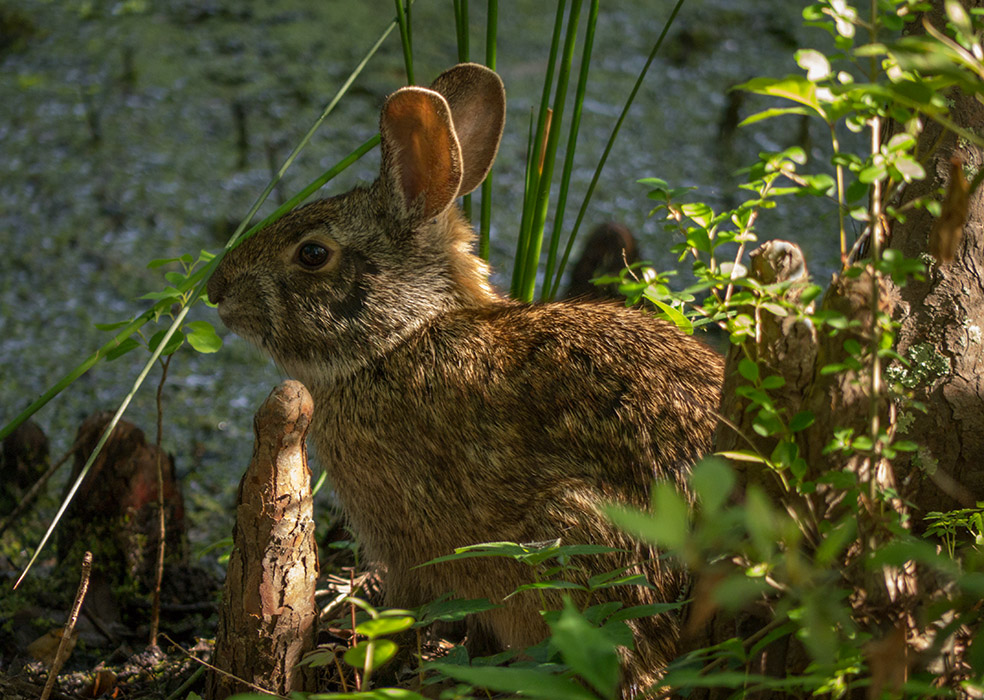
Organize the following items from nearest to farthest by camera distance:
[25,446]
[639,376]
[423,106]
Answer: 1. [639,376]
2. [423,106]
3. [25,446]

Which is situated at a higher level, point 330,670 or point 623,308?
point 623,308

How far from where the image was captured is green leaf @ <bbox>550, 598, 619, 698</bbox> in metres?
1.05

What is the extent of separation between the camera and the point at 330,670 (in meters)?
2.42

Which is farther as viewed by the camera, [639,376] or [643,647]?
[639,376]

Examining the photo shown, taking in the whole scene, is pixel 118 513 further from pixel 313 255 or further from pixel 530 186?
pixel 530 186

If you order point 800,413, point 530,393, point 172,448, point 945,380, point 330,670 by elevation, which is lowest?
point 172,448

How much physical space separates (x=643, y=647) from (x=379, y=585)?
1.03 metres

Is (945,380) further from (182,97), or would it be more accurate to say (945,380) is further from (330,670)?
(182,97)

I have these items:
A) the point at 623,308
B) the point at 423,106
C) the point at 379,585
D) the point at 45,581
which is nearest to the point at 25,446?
the point at 45,581

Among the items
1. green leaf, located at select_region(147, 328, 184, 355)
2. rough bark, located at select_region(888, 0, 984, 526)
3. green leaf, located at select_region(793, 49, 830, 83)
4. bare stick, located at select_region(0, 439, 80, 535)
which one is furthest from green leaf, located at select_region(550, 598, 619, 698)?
bare stick, located at select_region(0, 439, 80, 535)

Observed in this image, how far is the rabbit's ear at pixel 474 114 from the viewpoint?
283 cm

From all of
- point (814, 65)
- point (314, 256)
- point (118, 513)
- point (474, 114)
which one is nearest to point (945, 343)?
point (814, 65)

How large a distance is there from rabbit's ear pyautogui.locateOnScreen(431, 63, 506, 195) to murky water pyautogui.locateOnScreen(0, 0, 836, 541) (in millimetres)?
1507

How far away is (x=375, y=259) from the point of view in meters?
2.78
